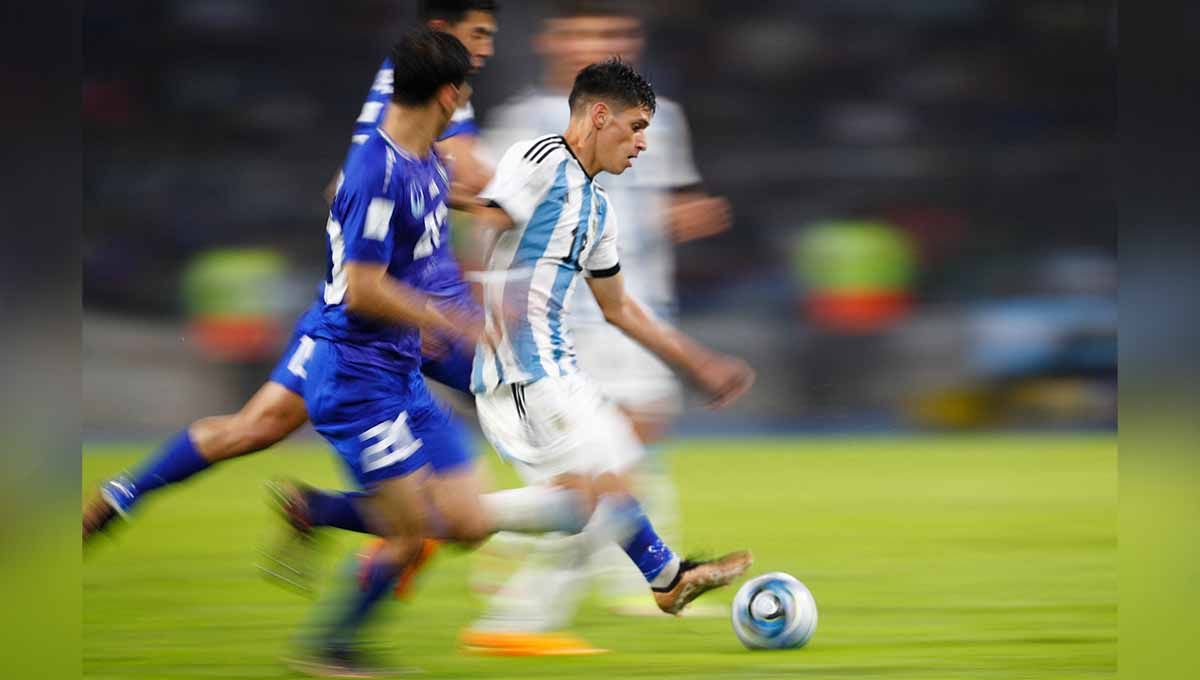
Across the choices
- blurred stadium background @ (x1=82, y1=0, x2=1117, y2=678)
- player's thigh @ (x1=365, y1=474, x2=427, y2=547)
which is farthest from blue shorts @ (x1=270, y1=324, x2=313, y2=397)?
blurred stadium background @ (x1=82, y1=0, x2=1117, y2=678)

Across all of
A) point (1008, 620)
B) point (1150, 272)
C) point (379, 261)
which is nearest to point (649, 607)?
point (1008, 620)

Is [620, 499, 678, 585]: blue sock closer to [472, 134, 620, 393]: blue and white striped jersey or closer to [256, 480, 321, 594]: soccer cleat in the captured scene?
[472, 134, 620, 393]: blue and white striped jersey

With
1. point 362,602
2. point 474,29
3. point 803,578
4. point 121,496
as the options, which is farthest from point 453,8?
point 803,578

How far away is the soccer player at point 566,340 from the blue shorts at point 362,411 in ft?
1.31

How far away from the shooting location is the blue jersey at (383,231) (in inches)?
154

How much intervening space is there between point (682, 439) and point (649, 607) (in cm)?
580

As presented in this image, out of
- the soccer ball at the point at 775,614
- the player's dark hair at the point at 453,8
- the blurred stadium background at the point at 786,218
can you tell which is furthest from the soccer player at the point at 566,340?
the blurred stadium background at the point at 786,218

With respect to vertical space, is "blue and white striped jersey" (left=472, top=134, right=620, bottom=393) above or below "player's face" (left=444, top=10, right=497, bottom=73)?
below

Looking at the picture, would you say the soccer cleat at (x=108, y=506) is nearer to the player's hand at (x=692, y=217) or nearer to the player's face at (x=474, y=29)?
the player's face at (x=474, y=29)

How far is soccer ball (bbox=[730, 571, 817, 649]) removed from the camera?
4.53m

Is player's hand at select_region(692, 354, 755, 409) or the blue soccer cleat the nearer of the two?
player's hand at select_region(692, 354, 755, 409)

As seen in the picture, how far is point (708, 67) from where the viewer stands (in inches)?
513

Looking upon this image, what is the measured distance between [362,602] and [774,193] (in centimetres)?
886

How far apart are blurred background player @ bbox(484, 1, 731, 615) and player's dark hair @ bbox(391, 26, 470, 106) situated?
1364 millimetres
